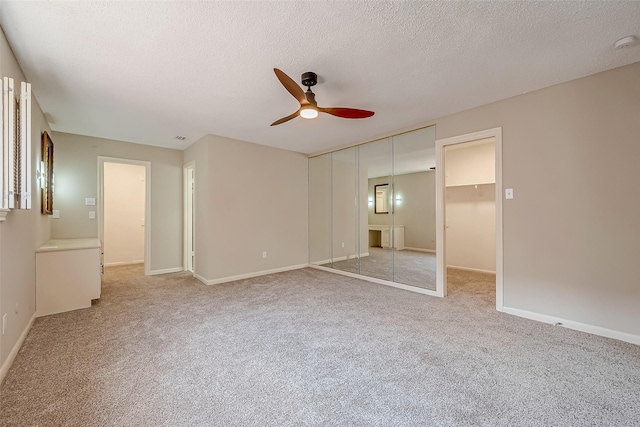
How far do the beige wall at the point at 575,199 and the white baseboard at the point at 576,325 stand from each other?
39 millimetres

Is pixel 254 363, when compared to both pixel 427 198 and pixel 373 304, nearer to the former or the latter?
pixel 373 304

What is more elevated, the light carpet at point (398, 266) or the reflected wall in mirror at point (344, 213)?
the reflected wall in mirror at point (344, 213)

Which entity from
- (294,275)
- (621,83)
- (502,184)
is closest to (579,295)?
(502,184)

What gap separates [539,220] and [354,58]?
255 centimetres

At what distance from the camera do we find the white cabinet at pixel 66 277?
3.03 metres

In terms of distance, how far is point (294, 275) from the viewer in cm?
491

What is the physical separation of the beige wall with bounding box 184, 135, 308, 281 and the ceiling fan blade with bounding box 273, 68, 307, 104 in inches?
102

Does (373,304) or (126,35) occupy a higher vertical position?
(126,35)

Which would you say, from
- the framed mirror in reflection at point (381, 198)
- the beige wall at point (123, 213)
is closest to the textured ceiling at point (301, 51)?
the framed mirror in reflection at point (381, 198)

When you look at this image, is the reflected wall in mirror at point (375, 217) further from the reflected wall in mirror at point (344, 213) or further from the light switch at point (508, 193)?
the light switch at point (508, 193)

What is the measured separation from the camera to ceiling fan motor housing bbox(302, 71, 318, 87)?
2.40 metres

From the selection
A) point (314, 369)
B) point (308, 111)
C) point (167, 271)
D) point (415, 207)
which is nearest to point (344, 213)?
point (415, 207)

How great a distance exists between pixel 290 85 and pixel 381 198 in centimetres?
336

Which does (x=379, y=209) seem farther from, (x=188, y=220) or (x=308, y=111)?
(x=188, y=220)
